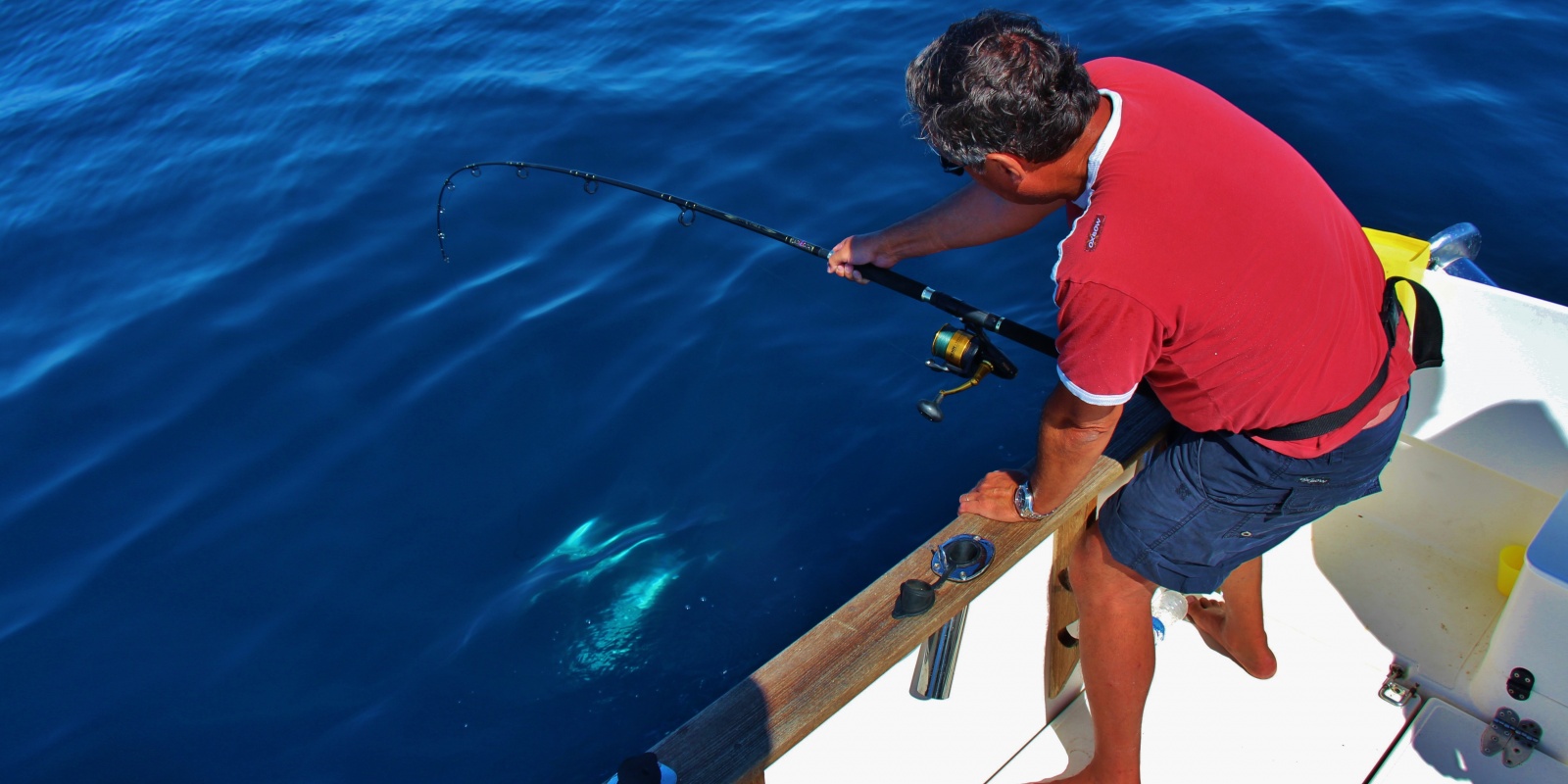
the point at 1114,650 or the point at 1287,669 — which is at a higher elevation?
the point at 1114,650

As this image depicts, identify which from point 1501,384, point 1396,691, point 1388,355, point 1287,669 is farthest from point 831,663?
point 1501,384

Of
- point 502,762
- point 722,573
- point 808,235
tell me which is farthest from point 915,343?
point 502,762

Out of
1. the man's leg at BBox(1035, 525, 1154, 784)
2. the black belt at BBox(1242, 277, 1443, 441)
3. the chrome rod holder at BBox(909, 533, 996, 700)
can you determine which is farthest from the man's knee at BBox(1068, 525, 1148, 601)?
the black belt at BBox(1242, 277, 1443, 441)

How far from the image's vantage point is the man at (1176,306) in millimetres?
1634

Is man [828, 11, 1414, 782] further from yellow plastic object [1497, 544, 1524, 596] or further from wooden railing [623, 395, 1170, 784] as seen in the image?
yellow plastic object [1497, 544, 1524, 596]

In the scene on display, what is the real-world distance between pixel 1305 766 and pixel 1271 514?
898 mm

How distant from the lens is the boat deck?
8.04 ft

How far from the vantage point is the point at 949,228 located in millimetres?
2531

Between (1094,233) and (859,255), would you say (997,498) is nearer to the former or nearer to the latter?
(1094,233)

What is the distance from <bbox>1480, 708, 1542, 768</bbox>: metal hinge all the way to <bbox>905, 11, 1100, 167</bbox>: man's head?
6.14 ft

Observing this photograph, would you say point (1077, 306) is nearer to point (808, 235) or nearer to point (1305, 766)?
point (1305, 766)

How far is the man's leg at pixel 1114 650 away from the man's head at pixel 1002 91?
3.18 feet

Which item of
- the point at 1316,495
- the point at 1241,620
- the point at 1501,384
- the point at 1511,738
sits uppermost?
the point at 1316,495

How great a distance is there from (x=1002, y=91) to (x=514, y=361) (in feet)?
11.9
